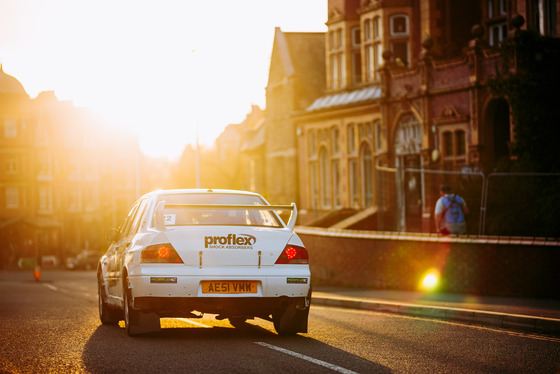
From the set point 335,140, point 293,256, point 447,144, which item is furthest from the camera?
point 335,140

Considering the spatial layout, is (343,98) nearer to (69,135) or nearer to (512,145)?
(512,145)

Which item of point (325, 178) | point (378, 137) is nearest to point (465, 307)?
point (378, 137)

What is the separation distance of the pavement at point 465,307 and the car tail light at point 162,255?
4.81 metres

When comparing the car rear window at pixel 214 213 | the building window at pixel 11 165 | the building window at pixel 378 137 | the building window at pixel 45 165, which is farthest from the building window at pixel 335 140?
the building window at pixel 11 165

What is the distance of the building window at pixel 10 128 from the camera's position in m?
83.0

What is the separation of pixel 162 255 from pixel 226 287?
761 mm

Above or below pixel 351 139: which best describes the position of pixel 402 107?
above

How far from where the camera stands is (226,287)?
1070 centimetres

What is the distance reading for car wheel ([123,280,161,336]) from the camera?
11.2 meters

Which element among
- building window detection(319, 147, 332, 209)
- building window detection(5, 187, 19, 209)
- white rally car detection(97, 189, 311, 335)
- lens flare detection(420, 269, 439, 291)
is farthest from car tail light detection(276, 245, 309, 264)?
building window detection(5, 187, 19, 209)

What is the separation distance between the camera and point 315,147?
4328 cm

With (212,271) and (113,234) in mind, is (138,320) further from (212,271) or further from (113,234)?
(113,234)

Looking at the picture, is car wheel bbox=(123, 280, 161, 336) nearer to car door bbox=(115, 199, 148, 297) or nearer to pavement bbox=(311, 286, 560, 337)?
car door bbox=(115, 199, 148, 297)

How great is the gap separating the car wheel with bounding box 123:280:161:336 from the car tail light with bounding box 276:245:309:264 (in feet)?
5.12
